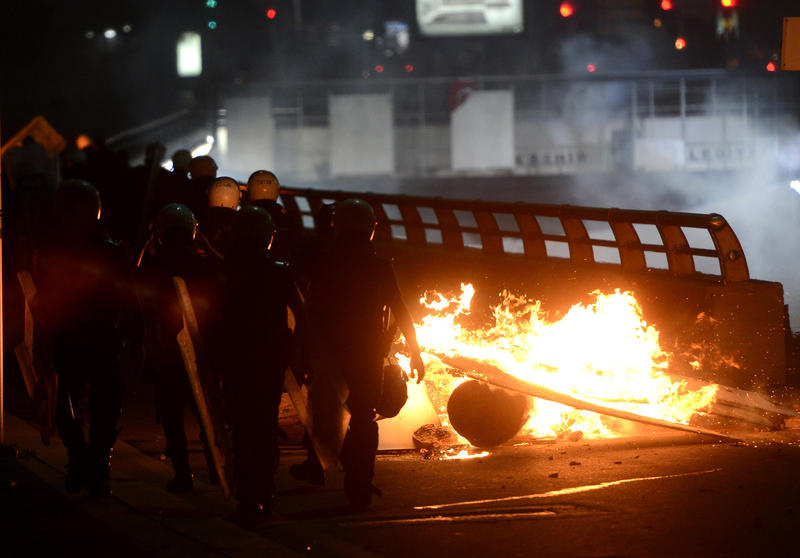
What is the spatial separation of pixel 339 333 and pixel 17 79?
63.6m

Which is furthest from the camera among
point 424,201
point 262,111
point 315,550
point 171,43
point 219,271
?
point 171,43

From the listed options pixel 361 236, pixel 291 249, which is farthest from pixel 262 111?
pixel 361 236

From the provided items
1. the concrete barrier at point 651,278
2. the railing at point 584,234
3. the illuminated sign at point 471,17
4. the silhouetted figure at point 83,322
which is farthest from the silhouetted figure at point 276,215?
the illuminated sign at point 471,17

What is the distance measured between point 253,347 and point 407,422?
3143 millimetres

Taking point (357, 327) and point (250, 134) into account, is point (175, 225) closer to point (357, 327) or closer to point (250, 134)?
point (357, 327)

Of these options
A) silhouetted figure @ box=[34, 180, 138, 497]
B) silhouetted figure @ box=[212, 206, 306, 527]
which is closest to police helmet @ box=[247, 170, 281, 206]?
silhouetted figure @ box=[34, 180, 138, 497]

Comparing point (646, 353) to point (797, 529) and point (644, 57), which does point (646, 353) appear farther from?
point (644, 57)

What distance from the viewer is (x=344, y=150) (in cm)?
4744

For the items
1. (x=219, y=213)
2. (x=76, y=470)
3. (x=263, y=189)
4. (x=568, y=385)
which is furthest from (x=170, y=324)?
(x=568, y=385)

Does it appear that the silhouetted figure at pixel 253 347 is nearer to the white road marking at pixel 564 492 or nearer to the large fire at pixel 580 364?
the white road marking at pixel 564 492

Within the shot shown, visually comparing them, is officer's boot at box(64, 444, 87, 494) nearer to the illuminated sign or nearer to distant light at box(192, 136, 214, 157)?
distant light at box(192, 136, 214, 157)

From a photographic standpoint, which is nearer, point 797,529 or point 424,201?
point 797,529

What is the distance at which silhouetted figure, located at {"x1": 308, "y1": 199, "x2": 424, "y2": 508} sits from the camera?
6707 mm

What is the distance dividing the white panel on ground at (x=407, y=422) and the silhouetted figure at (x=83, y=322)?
102 inches
